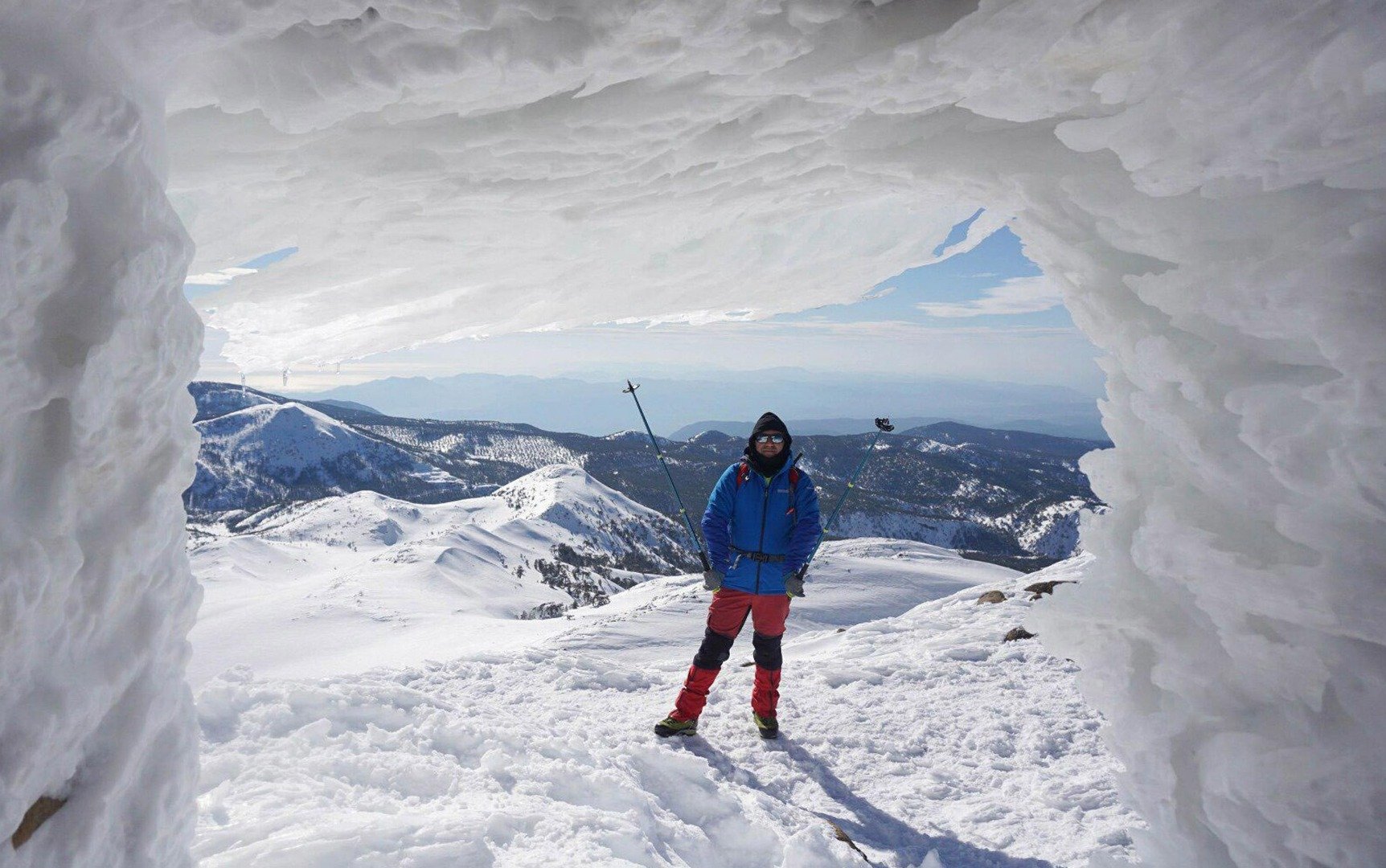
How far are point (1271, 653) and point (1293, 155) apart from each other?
1.67 m

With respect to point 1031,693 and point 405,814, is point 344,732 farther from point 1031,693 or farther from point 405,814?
point 1031,693

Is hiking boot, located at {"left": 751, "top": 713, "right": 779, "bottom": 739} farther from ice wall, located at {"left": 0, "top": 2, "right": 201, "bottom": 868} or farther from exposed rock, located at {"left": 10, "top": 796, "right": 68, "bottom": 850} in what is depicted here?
exposed rock, located at {"left": 10, "top": 796, "right": 68, "bottom": 850}

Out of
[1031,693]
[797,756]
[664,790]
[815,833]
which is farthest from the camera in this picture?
[1031,693]

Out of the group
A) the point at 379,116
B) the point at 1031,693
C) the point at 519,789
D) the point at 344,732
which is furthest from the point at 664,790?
the point at 379,116

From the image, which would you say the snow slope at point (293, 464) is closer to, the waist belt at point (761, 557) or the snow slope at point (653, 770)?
the snow slope at point (653, 770)

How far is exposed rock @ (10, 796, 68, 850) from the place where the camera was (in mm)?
1979

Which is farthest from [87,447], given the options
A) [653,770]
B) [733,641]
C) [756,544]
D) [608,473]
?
[608,473]

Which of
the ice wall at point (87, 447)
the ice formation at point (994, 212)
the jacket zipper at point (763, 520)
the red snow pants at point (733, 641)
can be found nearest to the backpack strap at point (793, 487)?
the jacket zipper at point (763, 520)

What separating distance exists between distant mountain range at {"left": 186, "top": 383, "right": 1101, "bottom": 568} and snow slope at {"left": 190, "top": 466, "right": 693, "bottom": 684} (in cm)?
2990

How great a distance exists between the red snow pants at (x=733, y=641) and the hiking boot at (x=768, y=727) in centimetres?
3

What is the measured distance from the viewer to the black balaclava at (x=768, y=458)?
5246mm

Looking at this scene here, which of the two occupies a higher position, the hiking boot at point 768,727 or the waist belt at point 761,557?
the waist belt at point 761,557

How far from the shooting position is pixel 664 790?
4.58 metres


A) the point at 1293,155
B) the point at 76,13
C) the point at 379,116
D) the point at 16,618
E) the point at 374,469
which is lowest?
the point at 374,469
